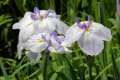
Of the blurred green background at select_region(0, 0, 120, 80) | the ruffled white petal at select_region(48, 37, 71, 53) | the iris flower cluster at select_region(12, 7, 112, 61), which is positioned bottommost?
the blurred green background at select_region(0, 0, 120, 80)

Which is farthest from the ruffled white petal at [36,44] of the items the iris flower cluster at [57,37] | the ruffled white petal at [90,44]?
the ruffled white petal at [90,44]

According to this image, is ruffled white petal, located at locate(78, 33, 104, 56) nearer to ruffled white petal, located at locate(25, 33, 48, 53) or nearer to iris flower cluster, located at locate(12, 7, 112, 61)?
iris flower cluster, located at locate(12, 7, 112, 61)

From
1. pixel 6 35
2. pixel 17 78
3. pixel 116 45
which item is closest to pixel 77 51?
pixel 116 45

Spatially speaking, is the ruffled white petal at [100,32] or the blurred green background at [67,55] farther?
the blurred green background at [67,55]

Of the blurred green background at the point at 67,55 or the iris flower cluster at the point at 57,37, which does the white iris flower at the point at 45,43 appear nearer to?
the iris flower cluster at the point at 57,37

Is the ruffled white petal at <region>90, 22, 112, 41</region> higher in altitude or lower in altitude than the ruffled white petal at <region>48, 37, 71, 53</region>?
higher

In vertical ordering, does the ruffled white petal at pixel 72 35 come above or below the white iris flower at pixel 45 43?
above

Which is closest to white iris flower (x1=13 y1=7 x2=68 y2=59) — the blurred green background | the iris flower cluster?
the iris flower cluster

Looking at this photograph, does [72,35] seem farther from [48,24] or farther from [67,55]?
[67,55]
